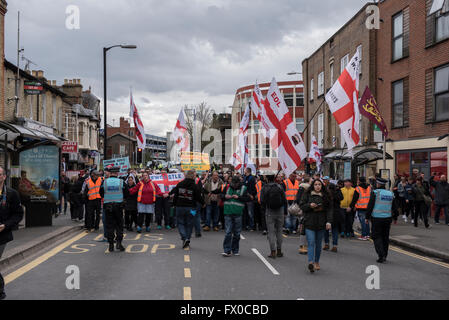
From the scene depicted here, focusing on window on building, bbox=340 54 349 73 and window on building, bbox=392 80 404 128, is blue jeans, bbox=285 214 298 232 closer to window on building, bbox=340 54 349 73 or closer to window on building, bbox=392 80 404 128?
window on building, bbox=392 80 404 128

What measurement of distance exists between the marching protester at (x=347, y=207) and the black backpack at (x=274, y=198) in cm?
319

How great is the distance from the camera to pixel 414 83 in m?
20.6

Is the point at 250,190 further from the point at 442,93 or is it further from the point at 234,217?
the point at 442,93

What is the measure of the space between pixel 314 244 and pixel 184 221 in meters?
3.70

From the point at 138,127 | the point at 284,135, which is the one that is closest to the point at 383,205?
the point at 284,135

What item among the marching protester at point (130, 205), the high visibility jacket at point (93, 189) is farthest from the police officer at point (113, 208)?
the high visibility jacket at point (93, 189)

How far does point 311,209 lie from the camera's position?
8.44 m

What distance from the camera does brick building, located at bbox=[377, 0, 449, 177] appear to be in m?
18.7

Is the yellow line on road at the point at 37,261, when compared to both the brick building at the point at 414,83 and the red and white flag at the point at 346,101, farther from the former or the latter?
the brick building at the point at 414,83

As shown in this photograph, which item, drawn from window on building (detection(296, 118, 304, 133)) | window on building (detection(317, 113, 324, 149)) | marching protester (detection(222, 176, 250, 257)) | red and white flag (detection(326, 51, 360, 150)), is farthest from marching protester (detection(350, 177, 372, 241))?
window on building (detection(296, 118, 304, 133))

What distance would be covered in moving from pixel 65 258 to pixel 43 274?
165 centimetres

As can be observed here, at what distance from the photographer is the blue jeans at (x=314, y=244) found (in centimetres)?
822

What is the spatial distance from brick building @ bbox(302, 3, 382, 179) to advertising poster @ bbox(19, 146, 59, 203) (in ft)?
36.9

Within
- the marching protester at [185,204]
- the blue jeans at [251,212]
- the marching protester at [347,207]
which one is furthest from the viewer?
the blue jeans at [251,212]
